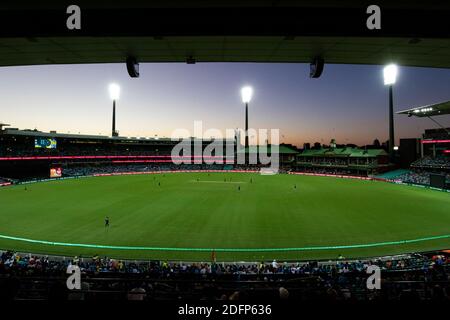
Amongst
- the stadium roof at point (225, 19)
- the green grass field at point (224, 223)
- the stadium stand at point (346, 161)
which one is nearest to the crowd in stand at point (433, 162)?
the stadium stand at point (346, 161)

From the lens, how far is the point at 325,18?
466 cm

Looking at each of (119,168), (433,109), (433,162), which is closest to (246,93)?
(119,168)

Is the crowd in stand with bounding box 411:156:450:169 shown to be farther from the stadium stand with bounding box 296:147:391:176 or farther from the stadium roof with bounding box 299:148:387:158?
the stadium roof with bounding box 299:148:387:158

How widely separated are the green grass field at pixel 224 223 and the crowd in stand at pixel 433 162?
88.0 ft

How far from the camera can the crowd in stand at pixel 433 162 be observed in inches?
2539

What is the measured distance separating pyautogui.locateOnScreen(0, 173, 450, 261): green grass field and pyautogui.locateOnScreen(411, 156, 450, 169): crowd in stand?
26820 millimetres

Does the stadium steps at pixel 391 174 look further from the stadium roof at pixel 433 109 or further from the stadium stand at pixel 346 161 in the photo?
the stadium roof at pixel 433 109

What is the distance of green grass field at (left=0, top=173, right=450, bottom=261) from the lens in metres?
21.0

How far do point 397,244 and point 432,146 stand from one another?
225 feet

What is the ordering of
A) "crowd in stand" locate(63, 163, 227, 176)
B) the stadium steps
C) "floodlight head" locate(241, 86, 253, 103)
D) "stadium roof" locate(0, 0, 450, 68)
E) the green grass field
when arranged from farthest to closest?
1. "floodlight head" locate(241, 86, 253, 103)
2. "crowd in stand" locate(63, 163, 227, 176)
3. the stadium steps
4. the green grass field
5. "stadium roof" locate(0, 0, 450, 68)

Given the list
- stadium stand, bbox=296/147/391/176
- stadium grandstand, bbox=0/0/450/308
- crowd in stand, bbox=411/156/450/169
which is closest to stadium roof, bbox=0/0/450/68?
stadium grandstand, bbox=0/0/450/308

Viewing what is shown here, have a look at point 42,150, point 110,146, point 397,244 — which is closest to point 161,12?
point 397,244

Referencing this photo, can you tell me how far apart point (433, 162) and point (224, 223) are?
217 ft
